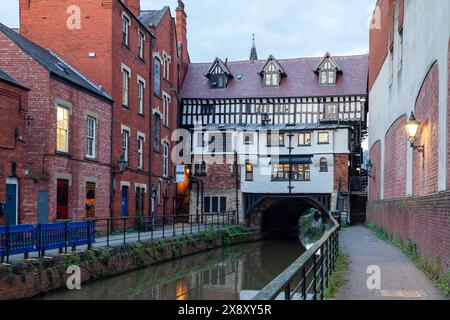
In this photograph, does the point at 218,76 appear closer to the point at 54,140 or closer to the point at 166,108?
the point at 166,108

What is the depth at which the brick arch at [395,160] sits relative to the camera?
16.8 meters

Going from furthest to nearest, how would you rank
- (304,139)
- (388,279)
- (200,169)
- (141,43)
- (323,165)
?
(200,169) < (304,139) < (323,165) < (141,43) < (388,279)

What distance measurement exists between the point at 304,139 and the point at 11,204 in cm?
2276

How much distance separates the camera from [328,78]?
37406 mm

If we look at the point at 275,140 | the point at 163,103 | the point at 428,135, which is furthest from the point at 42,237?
the point at 275,140

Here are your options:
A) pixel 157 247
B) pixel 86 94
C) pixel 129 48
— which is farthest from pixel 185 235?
pixel 129 48

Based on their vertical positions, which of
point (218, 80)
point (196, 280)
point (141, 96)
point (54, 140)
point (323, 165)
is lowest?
point (196, 280)

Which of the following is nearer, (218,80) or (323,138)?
(323,138)

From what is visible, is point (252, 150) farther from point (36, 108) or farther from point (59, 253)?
point (59, 253)

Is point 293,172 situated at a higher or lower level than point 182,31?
lower

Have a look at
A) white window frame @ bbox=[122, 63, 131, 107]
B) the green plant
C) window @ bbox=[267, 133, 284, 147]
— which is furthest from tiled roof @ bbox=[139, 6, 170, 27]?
the green plant

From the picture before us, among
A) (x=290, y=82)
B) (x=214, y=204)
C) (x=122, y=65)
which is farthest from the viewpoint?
(x=290, y=82)

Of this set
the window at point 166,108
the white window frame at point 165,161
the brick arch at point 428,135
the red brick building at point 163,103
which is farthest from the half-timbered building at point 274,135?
the brick arch at point 428,135
